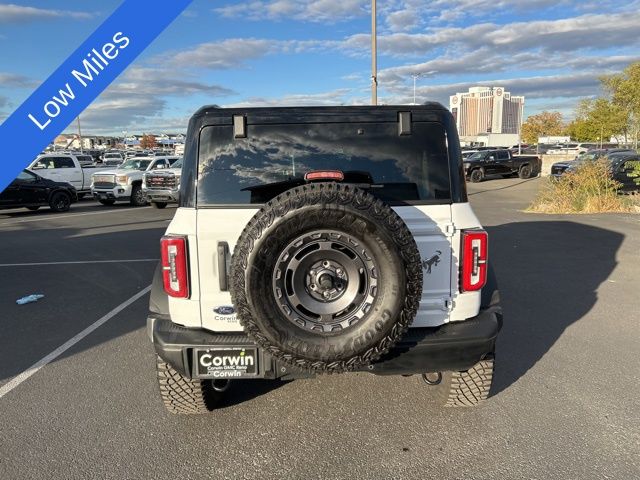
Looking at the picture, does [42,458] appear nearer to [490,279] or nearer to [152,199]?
[490,279]

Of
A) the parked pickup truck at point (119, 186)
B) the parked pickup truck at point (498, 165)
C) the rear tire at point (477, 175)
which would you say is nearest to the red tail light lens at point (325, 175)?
the parked pickup truck at point (119, 186)

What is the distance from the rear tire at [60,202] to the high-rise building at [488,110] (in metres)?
112

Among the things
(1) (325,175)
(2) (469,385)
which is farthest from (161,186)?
(2) (469,385)

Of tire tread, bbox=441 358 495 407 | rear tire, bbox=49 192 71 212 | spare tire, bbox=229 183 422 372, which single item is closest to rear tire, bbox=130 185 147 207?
rear tire, bbox=49 192 71 212

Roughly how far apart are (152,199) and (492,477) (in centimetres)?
1677

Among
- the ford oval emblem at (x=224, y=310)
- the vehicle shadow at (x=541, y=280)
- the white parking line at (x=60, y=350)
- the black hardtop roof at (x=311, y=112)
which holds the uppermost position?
the black hardtop roof at (x=311, y=112)

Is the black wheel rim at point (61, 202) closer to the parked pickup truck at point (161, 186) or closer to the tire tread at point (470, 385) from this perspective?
the parked pickup truck at point (161, 186)

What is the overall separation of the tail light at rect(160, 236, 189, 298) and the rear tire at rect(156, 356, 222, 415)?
23.0 inches

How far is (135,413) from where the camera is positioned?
11.4ft

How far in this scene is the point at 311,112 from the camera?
10.1ft

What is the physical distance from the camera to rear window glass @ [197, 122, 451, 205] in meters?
3.04

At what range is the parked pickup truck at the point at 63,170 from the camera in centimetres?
1948

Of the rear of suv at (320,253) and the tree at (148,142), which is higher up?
the tree at (148,142)

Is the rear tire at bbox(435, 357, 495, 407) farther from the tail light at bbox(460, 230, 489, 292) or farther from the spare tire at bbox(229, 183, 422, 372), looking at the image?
the spare tire at bbox(229, 183, 422, 372)
